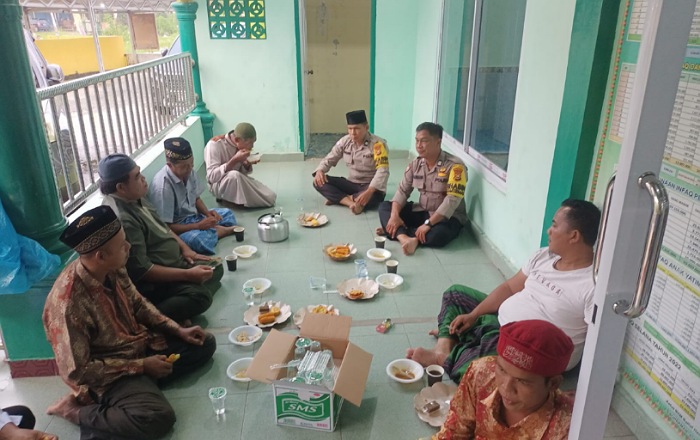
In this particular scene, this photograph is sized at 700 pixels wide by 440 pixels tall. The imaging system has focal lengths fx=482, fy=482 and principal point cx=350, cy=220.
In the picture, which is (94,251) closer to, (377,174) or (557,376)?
(557,376)

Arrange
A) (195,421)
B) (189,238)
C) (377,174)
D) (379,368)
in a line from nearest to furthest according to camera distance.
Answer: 1. (195,421)
2. (379,368)
3. (189,238)
4. (377,174)

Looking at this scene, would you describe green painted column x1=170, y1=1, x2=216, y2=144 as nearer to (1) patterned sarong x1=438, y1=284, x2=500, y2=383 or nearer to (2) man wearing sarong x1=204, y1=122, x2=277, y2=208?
(2) man wearing sarong x1=204, y1=122, x2=277, y2=208

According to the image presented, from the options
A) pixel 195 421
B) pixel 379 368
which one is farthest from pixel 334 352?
pixel 195 421

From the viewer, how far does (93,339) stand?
2139mm

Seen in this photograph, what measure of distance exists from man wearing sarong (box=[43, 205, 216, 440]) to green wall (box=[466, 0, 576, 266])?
2.33 meters

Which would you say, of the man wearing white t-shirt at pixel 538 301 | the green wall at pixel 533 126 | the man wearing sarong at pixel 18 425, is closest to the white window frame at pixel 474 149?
the green wall at pixel 533 126

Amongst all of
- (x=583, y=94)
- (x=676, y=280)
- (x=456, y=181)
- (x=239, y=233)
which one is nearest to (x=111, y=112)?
(x=239, y=233)

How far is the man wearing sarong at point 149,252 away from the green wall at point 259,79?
142 inches

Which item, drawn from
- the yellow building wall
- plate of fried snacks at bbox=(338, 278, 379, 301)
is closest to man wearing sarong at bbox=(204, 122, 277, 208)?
plate of fried snacks at bbox=(338, 278, 379, 301)

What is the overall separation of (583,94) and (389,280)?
5.83ft

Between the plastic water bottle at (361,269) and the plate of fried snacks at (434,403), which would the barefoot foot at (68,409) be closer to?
the plate of fried snacks at (434,403)

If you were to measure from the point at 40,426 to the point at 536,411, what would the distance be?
2.19 metres

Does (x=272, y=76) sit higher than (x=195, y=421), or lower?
higher

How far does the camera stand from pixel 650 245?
97 centimetres
